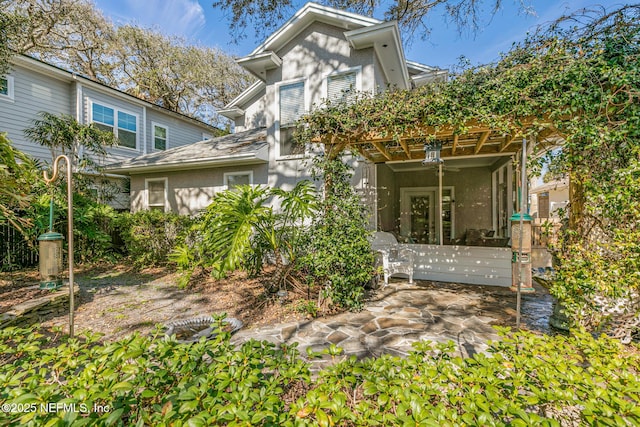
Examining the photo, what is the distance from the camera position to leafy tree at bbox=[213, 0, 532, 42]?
22.1 ft

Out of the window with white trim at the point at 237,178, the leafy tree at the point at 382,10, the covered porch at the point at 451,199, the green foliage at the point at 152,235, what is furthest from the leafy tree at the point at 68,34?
the covered porch at the point at 451,199

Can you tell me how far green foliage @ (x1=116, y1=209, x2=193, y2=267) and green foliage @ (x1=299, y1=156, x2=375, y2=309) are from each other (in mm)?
4483

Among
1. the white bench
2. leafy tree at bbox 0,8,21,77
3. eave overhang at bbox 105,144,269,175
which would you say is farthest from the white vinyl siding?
the white bench

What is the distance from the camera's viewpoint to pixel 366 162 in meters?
6.68

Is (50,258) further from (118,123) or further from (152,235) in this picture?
(118,123)

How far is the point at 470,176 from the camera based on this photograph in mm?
9523

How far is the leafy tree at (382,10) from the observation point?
6.73 meters

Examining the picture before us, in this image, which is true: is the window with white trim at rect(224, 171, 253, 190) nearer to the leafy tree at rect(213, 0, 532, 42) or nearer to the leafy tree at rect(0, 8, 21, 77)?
the leafy tree at rect(213, 0, 532, 42)

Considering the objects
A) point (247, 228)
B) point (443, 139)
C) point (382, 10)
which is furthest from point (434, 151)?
point (382, 10)

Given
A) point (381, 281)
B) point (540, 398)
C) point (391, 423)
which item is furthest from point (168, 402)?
point (381, 281)

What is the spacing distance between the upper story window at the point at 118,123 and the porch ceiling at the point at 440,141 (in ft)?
33.0

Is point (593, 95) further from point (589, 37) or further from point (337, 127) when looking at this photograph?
point (337, 127)

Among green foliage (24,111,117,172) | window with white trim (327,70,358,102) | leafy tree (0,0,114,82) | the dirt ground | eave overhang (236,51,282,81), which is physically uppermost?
leafy tree (0,0,114,82)

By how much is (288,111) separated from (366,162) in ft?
8.76
